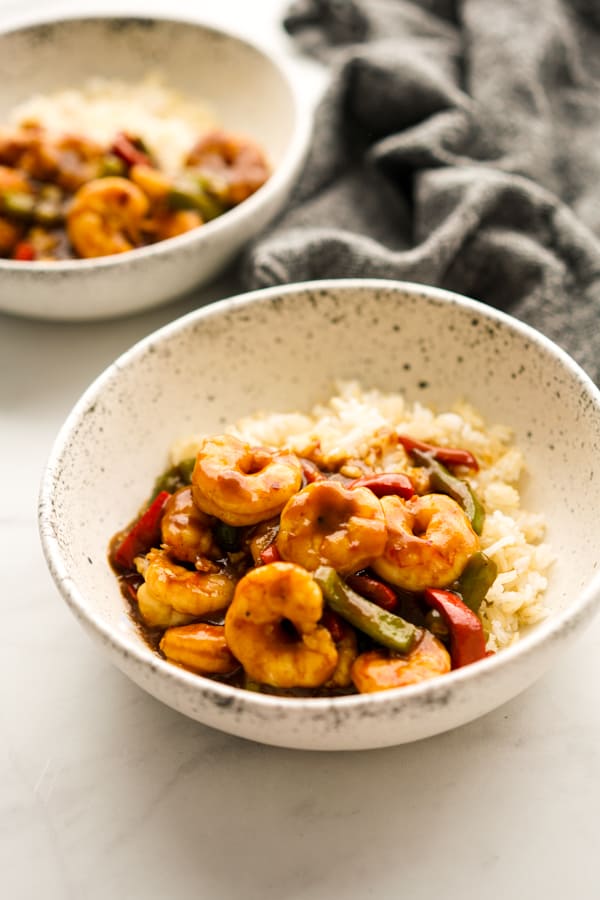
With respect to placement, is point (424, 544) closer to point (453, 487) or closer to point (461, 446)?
point (453, 487)

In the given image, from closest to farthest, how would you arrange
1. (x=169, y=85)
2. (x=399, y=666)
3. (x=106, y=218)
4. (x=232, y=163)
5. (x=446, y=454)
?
(x=399, y=666) < (x=446, y=454) < (x=106, y=218) < (x=232, y=163) < (x=169, y=85)

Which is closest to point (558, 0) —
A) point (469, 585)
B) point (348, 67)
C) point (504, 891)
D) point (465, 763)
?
point (348, 67)

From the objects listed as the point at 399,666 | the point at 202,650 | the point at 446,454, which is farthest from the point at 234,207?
the point at 399,666

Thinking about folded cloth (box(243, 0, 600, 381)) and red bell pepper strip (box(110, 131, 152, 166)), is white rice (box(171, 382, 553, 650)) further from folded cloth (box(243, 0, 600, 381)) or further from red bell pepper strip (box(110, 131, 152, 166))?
red bell pepper strip (box(110, 131, 152, 166))

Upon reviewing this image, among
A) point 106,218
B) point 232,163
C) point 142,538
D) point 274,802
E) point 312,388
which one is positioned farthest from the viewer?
point 232,163

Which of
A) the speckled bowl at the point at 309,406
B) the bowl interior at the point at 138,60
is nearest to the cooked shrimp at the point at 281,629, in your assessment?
the speckled bowl at the point at 309,406

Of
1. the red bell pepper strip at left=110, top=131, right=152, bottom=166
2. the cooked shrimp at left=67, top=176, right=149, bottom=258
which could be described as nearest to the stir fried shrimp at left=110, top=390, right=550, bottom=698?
the cooked shrimp at left=67, top=176, right=149, bottom=258

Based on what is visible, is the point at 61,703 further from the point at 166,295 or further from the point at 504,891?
the point at 166,295

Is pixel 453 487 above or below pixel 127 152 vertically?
above
